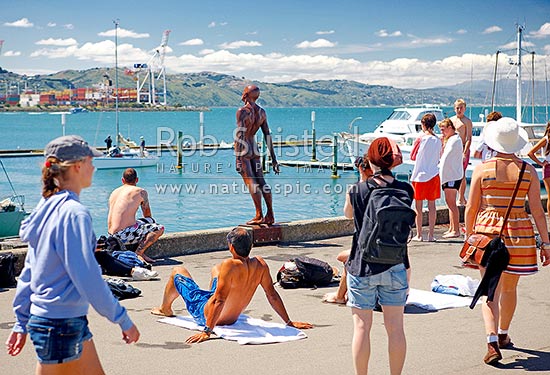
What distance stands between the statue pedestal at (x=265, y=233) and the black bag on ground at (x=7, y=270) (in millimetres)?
3866

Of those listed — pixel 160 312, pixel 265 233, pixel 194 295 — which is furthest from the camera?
pixel 265 233

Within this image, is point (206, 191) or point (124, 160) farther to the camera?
point (124, 160)

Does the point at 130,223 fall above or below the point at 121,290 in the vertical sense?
above

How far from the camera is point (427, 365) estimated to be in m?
6.28

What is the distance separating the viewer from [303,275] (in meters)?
9.04

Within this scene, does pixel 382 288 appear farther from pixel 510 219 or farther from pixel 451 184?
pixel 451 184

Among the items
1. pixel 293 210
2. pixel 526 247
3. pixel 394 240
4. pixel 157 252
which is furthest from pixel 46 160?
pixel 293 210

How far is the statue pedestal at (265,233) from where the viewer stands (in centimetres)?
1188

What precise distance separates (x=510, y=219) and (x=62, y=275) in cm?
366

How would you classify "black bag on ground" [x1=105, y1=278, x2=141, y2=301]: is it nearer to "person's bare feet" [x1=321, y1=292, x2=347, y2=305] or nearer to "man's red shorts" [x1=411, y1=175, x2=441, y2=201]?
"person's bare feet" [x1=321, y1=292, x2=347, y2=305]

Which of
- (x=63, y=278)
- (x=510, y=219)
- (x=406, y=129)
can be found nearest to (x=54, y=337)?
(x=63, y=278)

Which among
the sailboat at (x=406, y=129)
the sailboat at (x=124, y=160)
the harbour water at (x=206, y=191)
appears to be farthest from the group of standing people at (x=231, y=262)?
the sailboat at (x=124, y=160)

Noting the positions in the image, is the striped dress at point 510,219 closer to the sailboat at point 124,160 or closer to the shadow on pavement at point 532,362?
the shadow on pavement at point 532,362

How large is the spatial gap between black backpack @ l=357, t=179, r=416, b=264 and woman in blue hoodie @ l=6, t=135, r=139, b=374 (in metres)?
1.87
